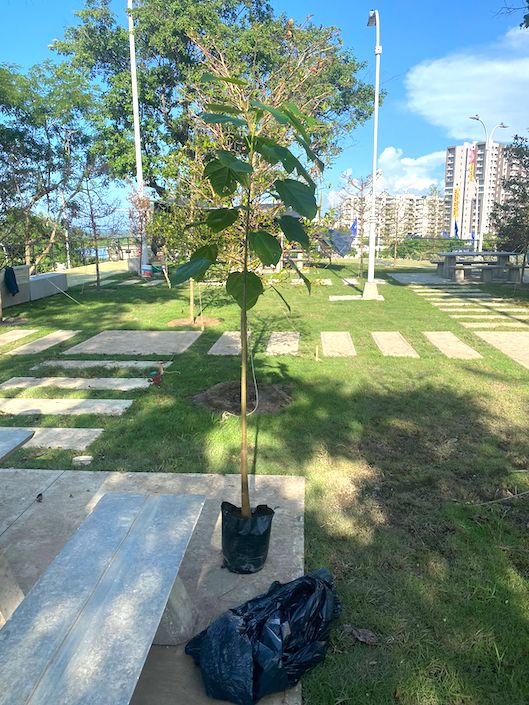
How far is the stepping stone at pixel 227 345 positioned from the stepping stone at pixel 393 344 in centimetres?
245

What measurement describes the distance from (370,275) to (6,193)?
9992 mm

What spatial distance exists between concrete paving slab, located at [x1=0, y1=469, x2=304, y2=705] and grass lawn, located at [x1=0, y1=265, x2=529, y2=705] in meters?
0.17

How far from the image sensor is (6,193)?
39.0 feet

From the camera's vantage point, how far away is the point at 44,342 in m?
9.38

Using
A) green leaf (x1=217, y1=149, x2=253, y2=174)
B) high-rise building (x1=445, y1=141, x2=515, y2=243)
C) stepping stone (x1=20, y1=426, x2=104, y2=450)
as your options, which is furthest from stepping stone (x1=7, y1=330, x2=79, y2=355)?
high-rise building (x1=445, y1=141, x2=515, y2=243)

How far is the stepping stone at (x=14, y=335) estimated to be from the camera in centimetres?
954

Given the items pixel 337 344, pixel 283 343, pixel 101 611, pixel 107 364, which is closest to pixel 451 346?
pixel 337 344

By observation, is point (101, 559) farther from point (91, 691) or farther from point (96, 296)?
point (96, 296)

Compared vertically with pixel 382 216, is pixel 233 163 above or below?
below

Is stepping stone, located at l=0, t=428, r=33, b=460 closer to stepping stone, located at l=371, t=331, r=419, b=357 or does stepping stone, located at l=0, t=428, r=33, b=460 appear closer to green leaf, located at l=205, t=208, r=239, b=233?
green leaf, located at l=205, t=208, r=239, b=233

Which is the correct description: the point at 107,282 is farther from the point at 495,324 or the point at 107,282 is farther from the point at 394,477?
the point at 394,477

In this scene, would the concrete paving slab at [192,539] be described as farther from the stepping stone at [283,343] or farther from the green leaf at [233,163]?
the stepping stone at [283,343]

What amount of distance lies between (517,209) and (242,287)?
2223 cm

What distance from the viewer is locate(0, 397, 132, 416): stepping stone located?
5731 millimetres
